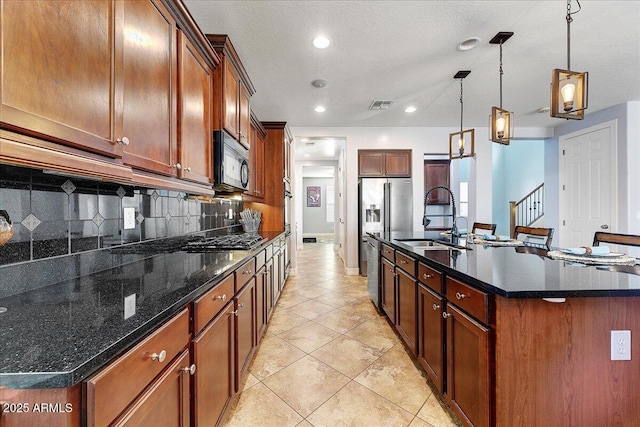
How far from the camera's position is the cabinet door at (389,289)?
2570 mm

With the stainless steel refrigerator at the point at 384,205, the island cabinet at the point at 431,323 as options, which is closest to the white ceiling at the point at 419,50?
the stainless steel refrigerator at the point at 384,205

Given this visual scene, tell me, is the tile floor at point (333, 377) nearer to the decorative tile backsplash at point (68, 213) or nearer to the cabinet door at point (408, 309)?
the cabinet door at point (408, 309)

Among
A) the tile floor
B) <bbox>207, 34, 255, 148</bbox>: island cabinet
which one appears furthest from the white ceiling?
the tile floor

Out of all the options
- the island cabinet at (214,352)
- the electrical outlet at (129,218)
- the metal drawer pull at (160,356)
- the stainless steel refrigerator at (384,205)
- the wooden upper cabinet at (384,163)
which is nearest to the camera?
the metal drawer pull at (160,356)

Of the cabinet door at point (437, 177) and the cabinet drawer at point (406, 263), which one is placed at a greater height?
the cabinet door at point (437, 177)

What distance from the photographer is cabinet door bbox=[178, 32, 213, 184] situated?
1628 mm

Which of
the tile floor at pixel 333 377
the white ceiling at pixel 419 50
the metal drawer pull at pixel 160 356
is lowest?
the tile floor at pixel 333 377

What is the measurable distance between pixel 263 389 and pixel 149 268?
1111 millimetres

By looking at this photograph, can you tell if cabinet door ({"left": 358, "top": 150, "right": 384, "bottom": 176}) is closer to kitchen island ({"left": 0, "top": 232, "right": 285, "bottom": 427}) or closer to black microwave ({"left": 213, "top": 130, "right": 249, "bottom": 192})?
black microwave ({"left": 213, "top": 130, "right": 249, "bottom": 192})

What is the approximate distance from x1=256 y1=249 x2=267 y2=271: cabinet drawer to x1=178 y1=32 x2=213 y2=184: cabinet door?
683 mm

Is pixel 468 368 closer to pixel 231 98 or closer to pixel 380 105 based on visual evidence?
pixel 231 98

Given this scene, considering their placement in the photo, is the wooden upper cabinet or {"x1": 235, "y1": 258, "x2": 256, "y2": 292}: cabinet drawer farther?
the wooden upper cabinet

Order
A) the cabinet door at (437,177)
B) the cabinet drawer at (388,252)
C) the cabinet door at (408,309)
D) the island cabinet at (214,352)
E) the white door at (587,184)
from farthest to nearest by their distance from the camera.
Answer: the cabinet door at (437,177) < the white door at (587,184) < the cabinet drawer at (388,252) < the cabinet door at (408,309) < the island cabinet at (214,352)

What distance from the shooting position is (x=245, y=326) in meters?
1.85
